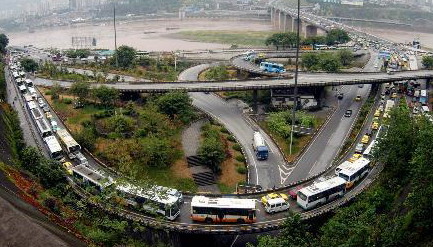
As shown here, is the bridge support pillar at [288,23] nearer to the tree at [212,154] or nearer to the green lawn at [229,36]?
the green lawn at [229,36]

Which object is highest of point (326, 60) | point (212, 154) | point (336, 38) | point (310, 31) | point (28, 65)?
point (310, 31)

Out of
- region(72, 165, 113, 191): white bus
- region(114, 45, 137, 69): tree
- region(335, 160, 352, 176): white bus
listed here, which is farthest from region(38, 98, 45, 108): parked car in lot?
region(335, 160, 352, 176): white bus

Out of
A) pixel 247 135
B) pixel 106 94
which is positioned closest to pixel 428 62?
pixel 247 135

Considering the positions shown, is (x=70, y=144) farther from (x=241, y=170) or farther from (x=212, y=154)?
(x=241, y=170)

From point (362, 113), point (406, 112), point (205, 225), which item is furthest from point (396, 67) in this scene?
point (205, 225)

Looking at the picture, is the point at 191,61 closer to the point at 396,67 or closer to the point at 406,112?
the point at 396,67
